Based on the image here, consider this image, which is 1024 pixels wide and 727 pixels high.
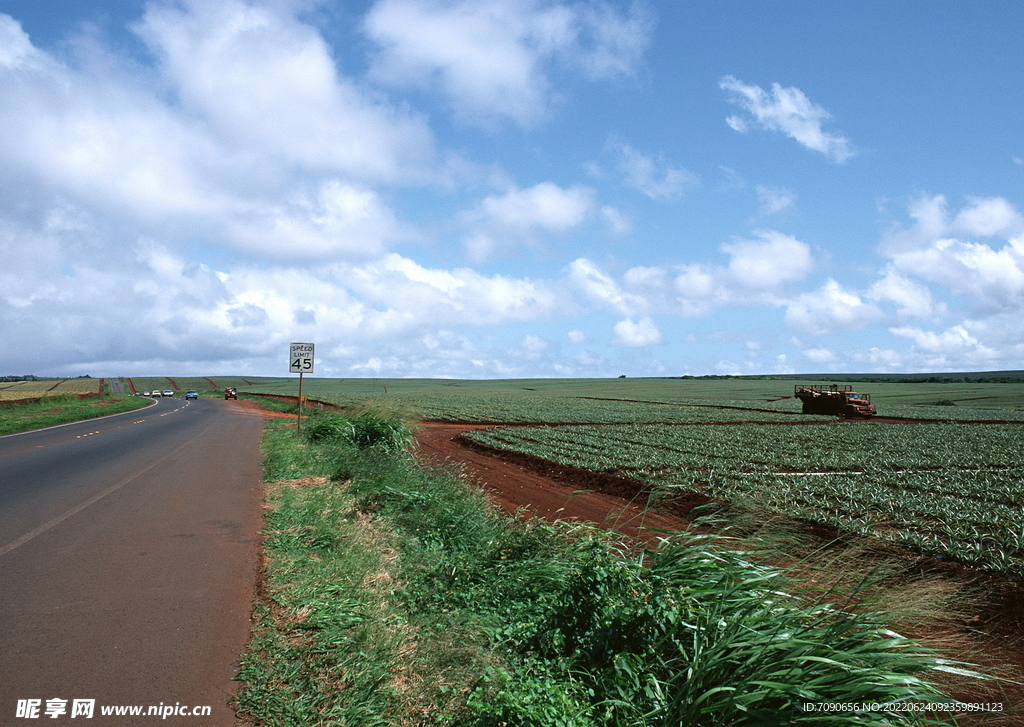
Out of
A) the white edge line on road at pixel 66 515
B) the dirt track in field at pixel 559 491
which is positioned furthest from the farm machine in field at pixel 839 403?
the white edge line on road at pixel 66 515

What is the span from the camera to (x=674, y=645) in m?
4.30

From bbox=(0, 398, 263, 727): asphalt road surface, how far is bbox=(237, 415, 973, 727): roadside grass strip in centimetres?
37

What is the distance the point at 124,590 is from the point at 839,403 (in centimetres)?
4856

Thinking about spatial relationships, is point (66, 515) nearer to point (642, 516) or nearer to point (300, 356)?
point (642, 516)

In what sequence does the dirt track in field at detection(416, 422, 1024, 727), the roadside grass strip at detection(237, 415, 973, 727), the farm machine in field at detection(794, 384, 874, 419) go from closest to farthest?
the roadside grass strip at detection(237, 415, 973, 727), the dirt track in field at detection(416, 422, 1024, 727), the farm machine in field at detection(794, 384, 874, 419)

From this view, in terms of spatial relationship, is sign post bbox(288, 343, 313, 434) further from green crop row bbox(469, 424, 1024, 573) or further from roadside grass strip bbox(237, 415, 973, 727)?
roadside grass strip bbox(237, 415, 973, 727)

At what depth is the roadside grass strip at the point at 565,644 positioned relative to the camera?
11.8ft

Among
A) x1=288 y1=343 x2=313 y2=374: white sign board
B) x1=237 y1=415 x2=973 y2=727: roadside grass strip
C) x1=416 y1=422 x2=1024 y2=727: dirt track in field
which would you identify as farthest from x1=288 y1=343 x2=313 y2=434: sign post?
x1=237 y1=415 x2=973 y2=727: roadside grass strip

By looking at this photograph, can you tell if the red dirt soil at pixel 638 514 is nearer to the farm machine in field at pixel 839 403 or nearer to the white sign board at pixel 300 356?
the white sign board at pixel 300 356

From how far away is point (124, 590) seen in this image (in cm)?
601

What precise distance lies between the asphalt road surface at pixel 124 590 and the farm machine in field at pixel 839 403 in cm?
4308

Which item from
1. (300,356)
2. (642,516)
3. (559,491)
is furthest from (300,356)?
(642,516)

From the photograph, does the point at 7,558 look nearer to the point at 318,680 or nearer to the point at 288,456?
the point at 318,680

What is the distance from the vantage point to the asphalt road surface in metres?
4.08
